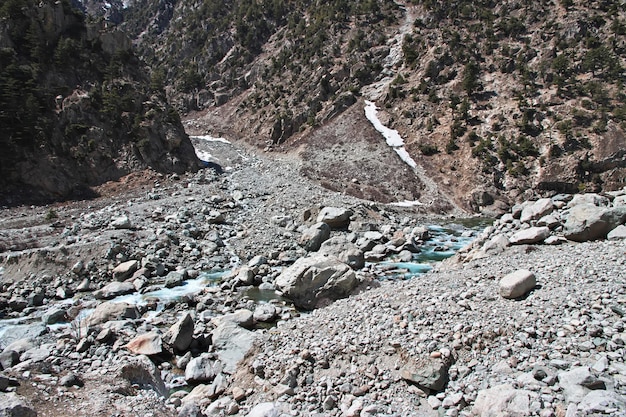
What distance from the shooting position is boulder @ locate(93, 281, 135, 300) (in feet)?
62.6

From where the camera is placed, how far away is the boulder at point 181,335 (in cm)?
1356

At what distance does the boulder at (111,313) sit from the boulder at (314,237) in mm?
11261

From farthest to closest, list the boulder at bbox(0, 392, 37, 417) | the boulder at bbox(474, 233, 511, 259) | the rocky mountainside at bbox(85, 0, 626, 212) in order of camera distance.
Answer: the rocky mountainside at bbox(85, 0, 626, 212) → the boulder at bbox(474, 233, 511, 259) → the boulder at bbox(0, 392, 37, 417)

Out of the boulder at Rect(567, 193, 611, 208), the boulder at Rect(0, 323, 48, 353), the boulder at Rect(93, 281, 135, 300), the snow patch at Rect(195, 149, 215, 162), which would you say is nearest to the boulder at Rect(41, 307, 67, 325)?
the boulder at Rect(0, 323, 48, 353)

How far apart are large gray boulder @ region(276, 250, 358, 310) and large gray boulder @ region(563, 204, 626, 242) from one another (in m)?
9.38

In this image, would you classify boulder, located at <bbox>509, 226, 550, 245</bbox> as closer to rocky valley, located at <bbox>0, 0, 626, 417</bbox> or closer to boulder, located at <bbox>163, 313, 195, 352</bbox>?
rocky valley, located at <bbox>0, 0, 626, 417</bbox>

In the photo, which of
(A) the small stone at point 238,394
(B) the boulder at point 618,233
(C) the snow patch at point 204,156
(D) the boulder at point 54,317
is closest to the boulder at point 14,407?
(A) the small stone at point 238,394

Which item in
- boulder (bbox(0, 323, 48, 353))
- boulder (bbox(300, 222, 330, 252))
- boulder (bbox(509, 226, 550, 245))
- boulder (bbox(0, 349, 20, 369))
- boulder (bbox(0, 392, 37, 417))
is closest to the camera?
boulder (bbox(0, 392, 37, 417))

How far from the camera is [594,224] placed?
1728 centimetres

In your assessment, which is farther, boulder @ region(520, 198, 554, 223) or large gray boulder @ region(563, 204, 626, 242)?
boulder @ region(520, 198, 554, 223)

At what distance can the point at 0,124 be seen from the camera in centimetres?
3647

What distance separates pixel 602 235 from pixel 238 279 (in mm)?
15857

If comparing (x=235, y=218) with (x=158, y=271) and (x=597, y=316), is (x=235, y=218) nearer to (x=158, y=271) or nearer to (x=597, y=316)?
(x=158, y=271)

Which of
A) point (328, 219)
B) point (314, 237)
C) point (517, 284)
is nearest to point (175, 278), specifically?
point (314, 237)
